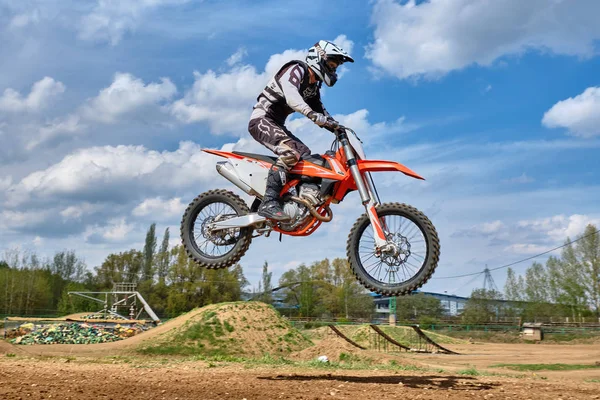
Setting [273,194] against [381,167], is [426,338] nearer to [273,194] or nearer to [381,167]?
[381,167]

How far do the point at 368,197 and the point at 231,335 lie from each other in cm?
2578

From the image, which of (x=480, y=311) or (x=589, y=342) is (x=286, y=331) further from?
(x=480, y=311)

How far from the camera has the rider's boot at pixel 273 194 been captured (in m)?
9.28

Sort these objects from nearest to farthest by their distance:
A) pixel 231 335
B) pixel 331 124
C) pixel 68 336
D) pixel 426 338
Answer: pixel 331 124
pixel 231 335
pixel 68 336
pixel 426 338

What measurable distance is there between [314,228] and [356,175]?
1166 millimetres

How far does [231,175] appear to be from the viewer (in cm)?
1020

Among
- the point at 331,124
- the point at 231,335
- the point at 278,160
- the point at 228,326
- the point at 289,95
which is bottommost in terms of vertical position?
the point at 231,335

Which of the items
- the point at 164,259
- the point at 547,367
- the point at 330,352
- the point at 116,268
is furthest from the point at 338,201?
the point at 116,268

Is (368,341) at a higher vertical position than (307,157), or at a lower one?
lower

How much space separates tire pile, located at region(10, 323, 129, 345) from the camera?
37.7 meters

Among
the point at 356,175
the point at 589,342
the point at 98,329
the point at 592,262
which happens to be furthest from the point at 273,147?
the point at 592,262

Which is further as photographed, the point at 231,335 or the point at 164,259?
the point at 164,259

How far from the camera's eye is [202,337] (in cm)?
3256

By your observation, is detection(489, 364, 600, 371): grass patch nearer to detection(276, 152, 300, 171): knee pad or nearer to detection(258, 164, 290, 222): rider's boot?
detection(258, 164, 290, 222): rider's boot
